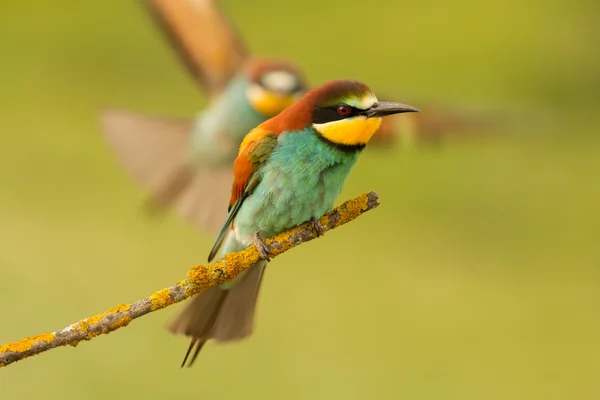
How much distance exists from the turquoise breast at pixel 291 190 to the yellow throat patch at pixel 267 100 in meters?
0.57

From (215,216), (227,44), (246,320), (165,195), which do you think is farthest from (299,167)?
(227,44)

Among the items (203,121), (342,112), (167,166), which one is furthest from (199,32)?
(342,112)

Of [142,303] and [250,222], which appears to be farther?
[250,222]

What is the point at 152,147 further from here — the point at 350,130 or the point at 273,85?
the point at 350,130

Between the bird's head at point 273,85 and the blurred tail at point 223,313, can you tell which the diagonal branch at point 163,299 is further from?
the bird's head at point 273,85

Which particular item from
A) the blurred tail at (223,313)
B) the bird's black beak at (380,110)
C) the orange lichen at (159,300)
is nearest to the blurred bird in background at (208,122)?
the blurred tail at (223,313)

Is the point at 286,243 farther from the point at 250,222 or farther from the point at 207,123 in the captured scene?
the point at 207,123

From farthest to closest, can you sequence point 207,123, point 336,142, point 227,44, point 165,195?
point 227,44 < point 207,123 < point 165,195 < point 336,142

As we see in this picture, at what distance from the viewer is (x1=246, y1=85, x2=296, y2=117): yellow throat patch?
1.39m

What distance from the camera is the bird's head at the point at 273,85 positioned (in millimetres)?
1370

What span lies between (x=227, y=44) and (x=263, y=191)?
3.41 ft

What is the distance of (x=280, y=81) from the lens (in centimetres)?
138

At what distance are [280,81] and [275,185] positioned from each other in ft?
1.95

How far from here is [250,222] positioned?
2.69 feet
